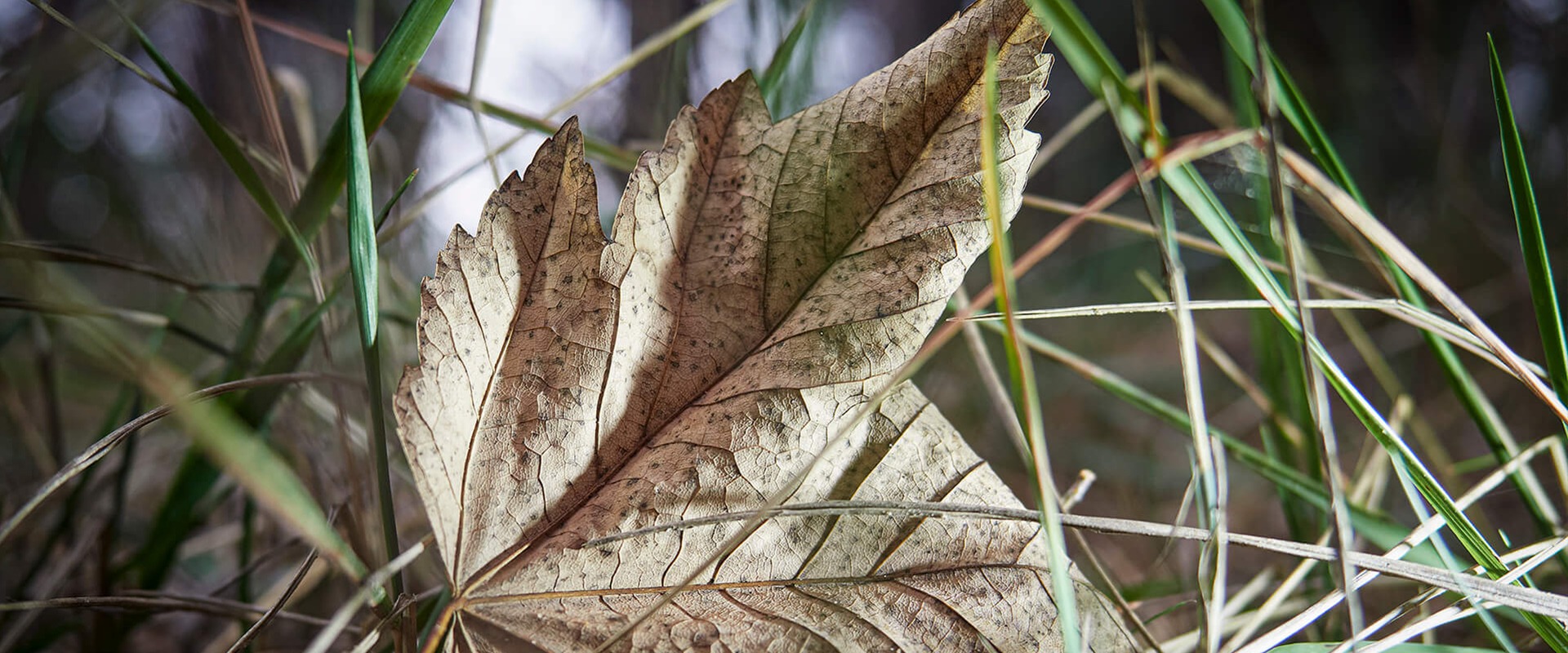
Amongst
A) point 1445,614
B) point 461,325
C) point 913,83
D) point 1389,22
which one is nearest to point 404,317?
point 461,325

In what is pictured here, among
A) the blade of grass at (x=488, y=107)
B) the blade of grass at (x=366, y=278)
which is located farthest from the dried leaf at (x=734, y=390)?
the blade of grass at (x=488, y=107)

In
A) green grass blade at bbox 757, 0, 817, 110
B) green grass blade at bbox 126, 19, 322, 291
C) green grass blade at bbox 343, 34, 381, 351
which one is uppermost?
green grass blade at bbox 757, 0, 817, 110

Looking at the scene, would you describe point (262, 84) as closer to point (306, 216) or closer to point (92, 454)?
point (306, 216)

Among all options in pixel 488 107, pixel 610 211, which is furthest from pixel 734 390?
pixel 610 211

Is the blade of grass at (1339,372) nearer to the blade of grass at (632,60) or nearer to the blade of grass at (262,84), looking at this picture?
the blade of grass at (632,60)

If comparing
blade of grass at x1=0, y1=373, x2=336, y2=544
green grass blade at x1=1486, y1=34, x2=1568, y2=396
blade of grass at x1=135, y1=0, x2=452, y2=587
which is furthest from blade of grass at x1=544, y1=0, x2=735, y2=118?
green grass blade at x1=1486, y1=34, x2=1568, y2=396

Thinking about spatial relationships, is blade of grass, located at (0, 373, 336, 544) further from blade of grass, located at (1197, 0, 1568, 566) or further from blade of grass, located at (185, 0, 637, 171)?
blade of grass, located at (1197, 0, 1568, 566)

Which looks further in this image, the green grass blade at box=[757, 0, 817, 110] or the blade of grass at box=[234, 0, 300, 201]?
the green grass blade at box=[757, 0, 817, 110]
